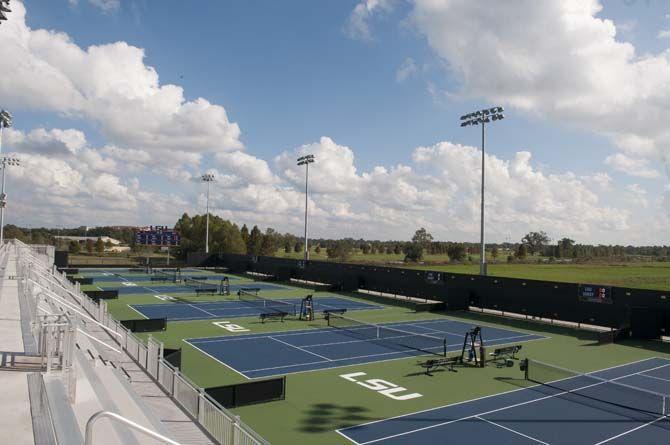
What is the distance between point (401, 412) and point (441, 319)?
832 inches

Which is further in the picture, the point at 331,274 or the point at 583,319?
the point at 331,274

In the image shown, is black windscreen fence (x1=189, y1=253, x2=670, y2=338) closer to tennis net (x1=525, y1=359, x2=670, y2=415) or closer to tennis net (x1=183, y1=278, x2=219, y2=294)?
tennis net (x1=525, y1=359, x2=670, y2=415)

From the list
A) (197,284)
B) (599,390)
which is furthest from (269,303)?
(599,390)

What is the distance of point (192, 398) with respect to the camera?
13242 mm

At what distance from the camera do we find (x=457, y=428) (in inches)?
601

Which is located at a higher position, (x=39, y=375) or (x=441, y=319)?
(x=39, y=375)

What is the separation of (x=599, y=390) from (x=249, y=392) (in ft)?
43.6

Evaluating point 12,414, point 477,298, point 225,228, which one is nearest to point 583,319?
point 477,298

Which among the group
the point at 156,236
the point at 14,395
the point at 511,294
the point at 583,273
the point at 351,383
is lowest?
the point at 351,383

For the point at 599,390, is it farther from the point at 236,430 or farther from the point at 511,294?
the point at 511,294

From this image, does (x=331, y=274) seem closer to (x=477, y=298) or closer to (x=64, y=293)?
(x=477, y=298)

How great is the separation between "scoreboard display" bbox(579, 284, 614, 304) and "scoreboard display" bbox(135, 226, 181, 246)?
55382 millimetres

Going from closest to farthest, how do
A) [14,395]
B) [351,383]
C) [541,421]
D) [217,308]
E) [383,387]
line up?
1. [14,395]
2. [541,421]
3. [383,387]
4. [351,383]
5. [217,308]

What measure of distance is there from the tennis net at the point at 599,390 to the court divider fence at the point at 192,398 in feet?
41.5
